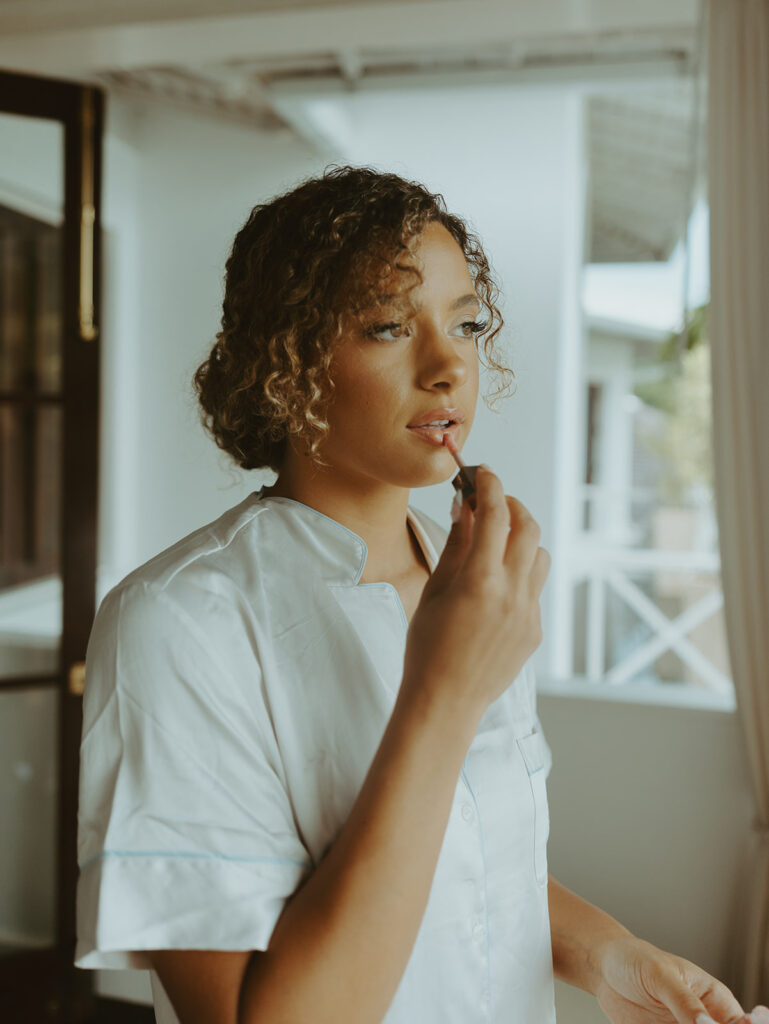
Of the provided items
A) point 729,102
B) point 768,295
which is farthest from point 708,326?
point 729,102

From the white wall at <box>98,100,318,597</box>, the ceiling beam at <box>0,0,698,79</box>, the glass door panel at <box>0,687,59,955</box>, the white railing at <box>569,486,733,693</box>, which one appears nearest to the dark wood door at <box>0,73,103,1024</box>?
the glass door panel at <box>0,687,59,955</box>

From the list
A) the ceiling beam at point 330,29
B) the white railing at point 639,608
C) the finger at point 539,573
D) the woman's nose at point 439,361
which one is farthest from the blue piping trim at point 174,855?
the white railing at point 639,608

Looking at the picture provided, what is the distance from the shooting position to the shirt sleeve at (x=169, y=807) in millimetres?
656

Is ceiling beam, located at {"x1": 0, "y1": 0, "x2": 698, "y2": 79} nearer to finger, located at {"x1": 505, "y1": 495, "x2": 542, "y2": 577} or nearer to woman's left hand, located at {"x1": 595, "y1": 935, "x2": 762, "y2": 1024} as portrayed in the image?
finger, located at {"x1": 505, "y1": 495, "x2": 542, "y2": 577}

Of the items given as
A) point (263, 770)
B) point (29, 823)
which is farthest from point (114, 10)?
point (29, 823)

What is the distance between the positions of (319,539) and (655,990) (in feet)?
1.83

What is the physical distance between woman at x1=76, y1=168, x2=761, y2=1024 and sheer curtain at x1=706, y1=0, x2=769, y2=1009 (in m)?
1.11

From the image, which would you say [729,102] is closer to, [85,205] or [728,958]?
[85,205]

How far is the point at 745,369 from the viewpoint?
1.94 m

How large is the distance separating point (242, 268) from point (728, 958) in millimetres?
2079

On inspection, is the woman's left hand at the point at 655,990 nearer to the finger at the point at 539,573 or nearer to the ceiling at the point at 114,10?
the finger at the point at 539,573

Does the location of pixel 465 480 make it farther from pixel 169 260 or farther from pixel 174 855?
pixel 169 260

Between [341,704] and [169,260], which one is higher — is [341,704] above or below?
below

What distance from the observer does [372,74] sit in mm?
2502
